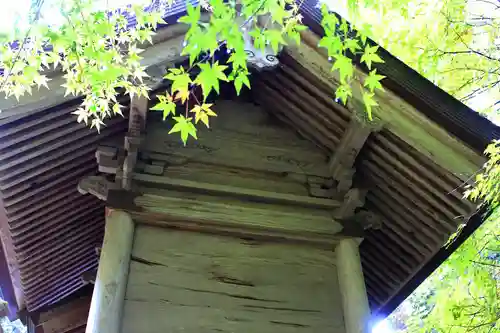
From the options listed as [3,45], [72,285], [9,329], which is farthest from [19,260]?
[9,329]

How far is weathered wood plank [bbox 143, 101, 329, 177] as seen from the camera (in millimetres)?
4484

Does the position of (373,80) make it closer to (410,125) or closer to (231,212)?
(410,125)

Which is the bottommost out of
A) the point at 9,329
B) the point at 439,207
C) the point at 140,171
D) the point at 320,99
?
the point at 439,207

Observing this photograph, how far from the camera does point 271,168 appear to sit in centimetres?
454

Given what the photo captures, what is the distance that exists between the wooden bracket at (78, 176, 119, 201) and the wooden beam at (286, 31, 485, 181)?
1.75 metres

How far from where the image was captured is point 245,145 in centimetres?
466

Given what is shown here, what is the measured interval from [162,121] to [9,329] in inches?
482

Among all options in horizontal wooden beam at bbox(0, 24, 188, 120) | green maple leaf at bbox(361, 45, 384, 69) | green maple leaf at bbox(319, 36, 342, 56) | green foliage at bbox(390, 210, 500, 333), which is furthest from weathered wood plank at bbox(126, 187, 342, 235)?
green foliage at bbox(390, 210, 500, 333)

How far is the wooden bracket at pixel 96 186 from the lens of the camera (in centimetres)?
418

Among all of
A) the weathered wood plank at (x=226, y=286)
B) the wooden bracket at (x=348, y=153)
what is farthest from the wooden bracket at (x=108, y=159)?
the wooden bracket at (x=348, y=153)

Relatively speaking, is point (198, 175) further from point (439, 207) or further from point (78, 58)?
point (439, 207)

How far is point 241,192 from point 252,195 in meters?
0.09

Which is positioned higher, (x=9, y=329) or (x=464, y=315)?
(x=9, y=329)

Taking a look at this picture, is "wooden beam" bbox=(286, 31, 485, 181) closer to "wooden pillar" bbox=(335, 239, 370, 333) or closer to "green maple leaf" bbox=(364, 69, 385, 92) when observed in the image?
"green maple leaf" bbox=(364, 69, 385, 92)
